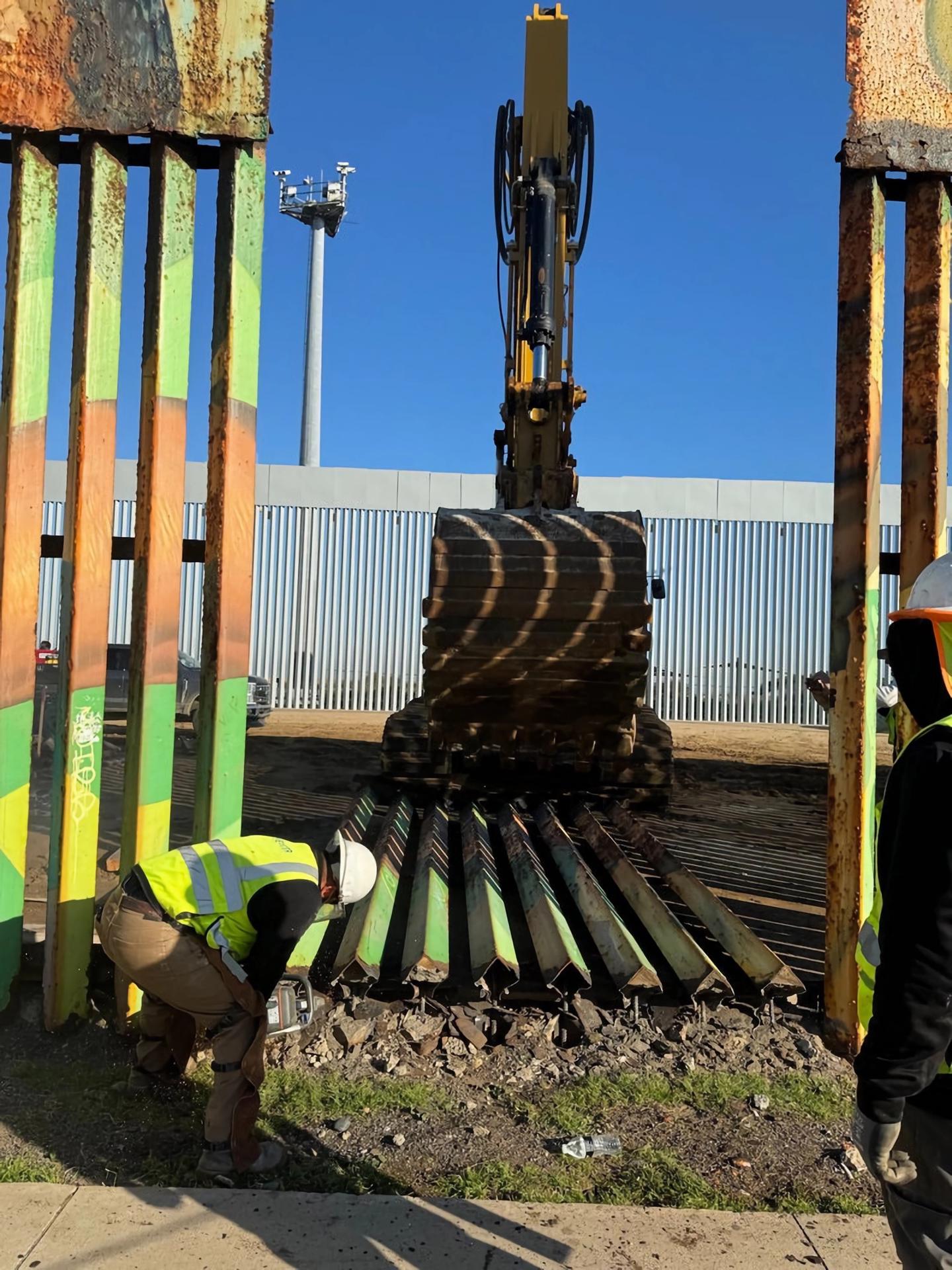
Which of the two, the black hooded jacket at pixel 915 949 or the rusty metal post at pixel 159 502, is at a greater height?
the rusty metal post at pixel 159 502

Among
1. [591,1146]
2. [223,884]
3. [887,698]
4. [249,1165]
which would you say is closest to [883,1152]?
[591,1146]

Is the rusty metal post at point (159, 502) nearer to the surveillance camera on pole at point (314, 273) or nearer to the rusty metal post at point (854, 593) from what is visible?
the rusty metal post at point (854, 593)

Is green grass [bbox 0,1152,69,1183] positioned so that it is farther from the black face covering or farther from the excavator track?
the excavator track

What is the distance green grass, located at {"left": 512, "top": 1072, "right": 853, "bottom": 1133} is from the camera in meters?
4.05

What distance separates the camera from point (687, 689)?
24828 millimetres

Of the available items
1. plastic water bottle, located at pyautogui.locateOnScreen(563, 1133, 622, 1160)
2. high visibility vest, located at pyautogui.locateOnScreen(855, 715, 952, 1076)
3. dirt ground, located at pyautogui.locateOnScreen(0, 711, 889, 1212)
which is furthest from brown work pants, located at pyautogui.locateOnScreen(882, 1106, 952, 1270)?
plastic water bottle, located at pyautogui.locateOnScreen(563, 1133, 622, 1160)

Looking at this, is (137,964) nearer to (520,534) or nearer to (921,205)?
(921,205)

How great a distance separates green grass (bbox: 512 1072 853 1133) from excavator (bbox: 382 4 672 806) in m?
4.93

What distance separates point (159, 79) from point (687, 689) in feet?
70.8

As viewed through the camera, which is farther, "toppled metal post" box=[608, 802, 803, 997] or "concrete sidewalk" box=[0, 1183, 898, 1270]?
"toppled metal post" box=[608, 802, 803, 997]

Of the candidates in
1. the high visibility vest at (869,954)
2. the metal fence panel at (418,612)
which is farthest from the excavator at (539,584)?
the metal fence panel at (418,612)

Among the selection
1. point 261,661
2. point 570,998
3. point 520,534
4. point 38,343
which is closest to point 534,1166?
point 570,998

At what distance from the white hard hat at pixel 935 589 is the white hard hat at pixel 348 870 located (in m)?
2.31

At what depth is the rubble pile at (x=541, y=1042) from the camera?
439 cm
